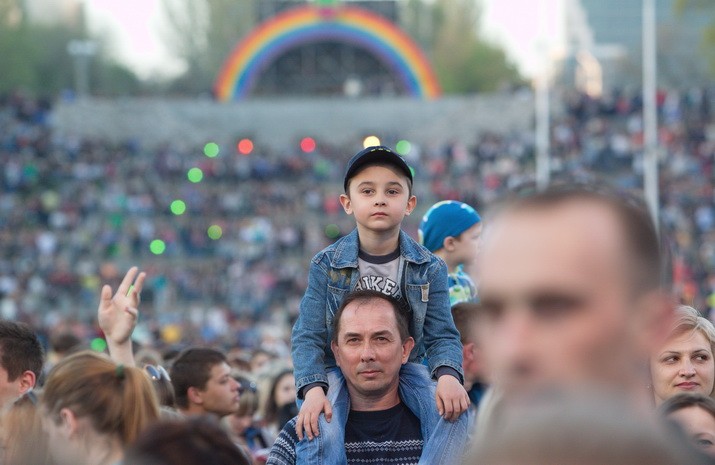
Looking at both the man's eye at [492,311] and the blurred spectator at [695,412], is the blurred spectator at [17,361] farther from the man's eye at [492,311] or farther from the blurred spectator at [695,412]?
the man's eye at [492,311]

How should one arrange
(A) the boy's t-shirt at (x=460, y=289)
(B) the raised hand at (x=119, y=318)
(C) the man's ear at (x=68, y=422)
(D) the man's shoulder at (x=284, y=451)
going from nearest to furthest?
1. (C) the man's ear at (x=68, y=422)
2. (D) the man's shoulder at (x=284, y=451)
3. (B) the raised hand at (x=119, y=318)
4. (A) the boy's t-shirt at (x=460, y=289)

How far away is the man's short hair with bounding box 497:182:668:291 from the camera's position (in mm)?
1889

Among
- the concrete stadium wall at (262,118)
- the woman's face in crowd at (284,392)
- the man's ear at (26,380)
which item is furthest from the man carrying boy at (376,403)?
the concrete stadium wall at (262,118)

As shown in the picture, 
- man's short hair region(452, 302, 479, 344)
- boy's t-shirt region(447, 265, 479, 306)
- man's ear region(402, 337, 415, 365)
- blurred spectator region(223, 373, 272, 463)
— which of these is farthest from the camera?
blurred spectator region(223, 373, 272, 463)

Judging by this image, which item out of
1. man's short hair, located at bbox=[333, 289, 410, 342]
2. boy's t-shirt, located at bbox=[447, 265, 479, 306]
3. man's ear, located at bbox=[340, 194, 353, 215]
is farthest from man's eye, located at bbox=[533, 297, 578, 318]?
boy's t-shirt, located at bbox=[447, 265, 479, 306]

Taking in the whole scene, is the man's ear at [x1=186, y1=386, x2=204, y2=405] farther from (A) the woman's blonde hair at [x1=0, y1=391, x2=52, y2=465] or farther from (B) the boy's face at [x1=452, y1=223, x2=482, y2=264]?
(A) the woman's blonde hair at [x1=0, y1=391, x2=52, y2=465]

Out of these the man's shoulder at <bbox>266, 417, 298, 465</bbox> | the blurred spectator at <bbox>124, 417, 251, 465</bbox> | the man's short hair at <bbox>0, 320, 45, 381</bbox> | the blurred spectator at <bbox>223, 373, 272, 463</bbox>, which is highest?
the blurred spectator at <bbox>223, 373, 272, 463</bbox>

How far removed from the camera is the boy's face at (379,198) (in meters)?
4.77

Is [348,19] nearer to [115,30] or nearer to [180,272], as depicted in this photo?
[180,272]

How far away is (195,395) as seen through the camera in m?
7.00

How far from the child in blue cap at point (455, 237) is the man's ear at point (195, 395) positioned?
1.46m

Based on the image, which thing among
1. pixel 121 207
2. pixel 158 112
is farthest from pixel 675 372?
pixel 158 112

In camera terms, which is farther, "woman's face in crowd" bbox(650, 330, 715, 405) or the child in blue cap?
the child in blue cap

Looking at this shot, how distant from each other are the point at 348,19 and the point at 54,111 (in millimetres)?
13996
